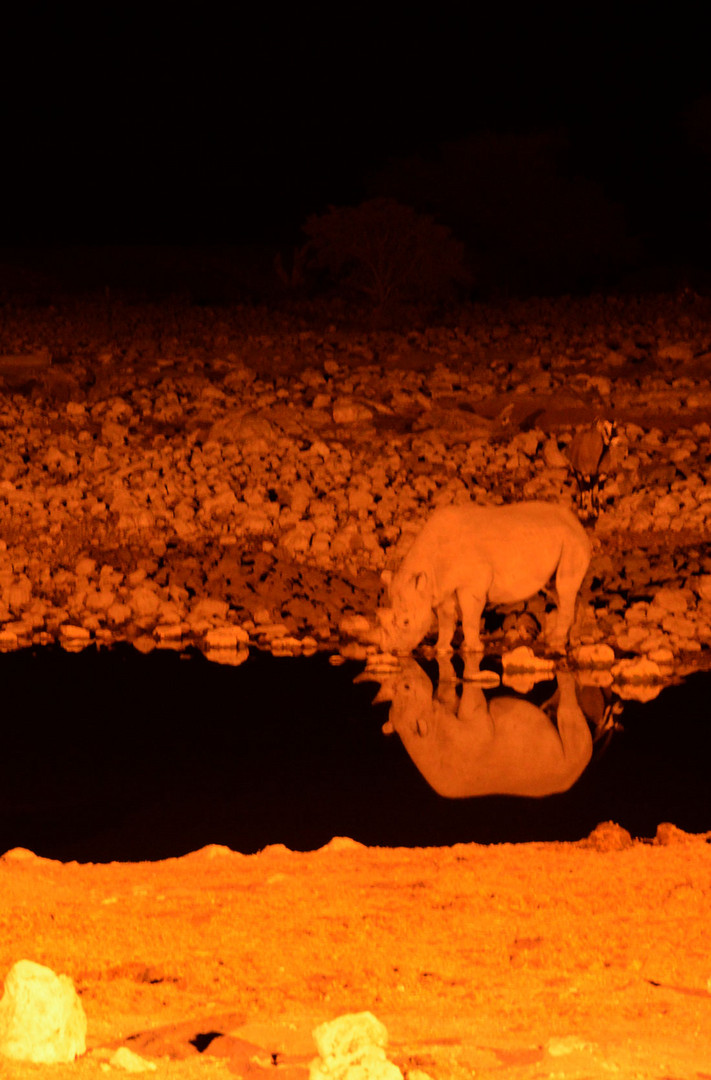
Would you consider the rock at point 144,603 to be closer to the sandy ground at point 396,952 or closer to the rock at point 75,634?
the rock at point 75,634

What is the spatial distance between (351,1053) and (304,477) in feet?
28.4

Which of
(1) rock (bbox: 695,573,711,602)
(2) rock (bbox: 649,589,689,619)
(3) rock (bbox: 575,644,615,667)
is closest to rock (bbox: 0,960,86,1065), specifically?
(3) rock (bbox: 575,644,615,667)

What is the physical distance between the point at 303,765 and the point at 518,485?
201 inches

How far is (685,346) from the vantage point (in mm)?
15562

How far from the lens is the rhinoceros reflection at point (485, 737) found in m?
6.82

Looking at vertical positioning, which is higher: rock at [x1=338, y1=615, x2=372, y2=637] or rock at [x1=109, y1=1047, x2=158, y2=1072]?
rock at [x1=109, y1=1047, x2=158, y2=1072]

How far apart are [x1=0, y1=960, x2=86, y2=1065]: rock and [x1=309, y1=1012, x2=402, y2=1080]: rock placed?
576mm

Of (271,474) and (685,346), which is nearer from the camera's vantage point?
(271,474)

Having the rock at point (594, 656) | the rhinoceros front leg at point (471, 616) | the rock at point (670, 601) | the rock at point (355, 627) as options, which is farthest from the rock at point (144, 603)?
the rock at point (670, 601)

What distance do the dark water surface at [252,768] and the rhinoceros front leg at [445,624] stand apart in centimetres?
71

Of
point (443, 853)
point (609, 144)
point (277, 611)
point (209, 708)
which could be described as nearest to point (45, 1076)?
point (443, 853)

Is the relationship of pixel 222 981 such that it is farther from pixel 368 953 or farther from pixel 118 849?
pixel 118 849

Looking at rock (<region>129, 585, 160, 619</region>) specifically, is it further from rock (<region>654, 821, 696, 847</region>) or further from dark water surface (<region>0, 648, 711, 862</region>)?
rock (<region>654, 821, 696, 847</region>)

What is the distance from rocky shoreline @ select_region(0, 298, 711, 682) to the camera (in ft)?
32.5
